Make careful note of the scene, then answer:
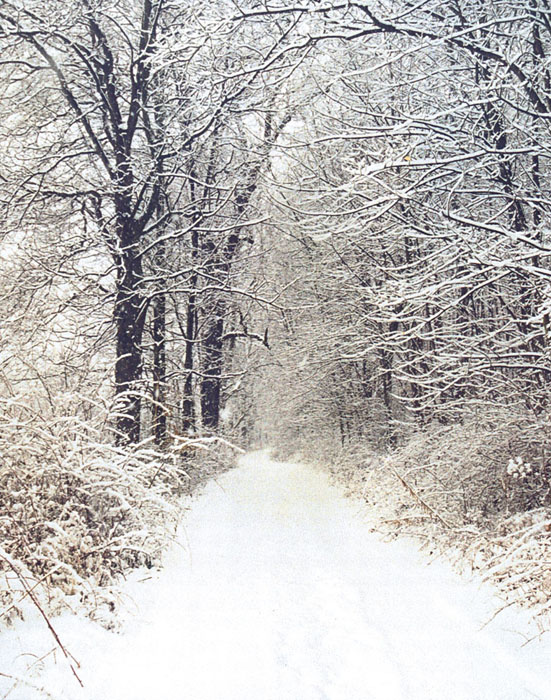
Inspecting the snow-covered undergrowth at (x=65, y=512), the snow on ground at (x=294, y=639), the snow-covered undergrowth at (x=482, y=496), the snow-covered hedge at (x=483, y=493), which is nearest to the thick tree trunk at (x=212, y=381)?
the snow-covered undergrowth at (x=482, y=496)

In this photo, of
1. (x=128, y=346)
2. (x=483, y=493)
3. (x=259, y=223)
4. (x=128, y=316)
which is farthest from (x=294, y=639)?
(x=259, y=223)

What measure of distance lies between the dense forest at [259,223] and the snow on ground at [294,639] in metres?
0.44

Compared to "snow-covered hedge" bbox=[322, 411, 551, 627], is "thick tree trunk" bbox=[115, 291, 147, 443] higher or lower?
higher

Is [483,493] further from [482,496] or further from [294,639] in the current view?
[294,639]

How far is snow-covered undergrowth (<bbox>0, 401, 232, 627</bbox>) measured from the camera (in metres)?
4.03

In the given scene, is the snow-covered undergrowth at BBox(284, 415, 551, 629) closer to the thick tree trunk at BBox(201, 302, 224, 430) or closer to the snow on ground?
the snow on ground

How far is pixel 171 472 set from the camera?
5344 mm

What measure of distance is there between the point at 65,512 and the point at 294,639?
2048 mm

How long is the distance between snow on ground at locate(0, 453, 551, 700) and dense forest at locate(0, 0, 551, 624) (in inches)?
17.2

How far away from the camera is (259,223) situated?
9586 mm

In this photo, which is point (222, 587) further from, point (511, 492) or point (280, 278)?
point (280, 278)

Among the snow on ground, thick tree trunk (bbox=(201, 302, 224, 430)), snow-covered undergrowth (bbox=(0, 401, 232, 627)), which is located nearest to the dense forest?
snow-covered undergrowth (bbox=(0, 401, 232, 627))

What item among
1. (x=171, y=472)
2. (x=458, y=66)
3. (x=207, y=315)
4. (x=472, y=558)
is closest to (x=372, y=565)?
(x=472, y=558)

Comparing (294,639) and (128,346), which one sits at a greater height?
(128,346)
